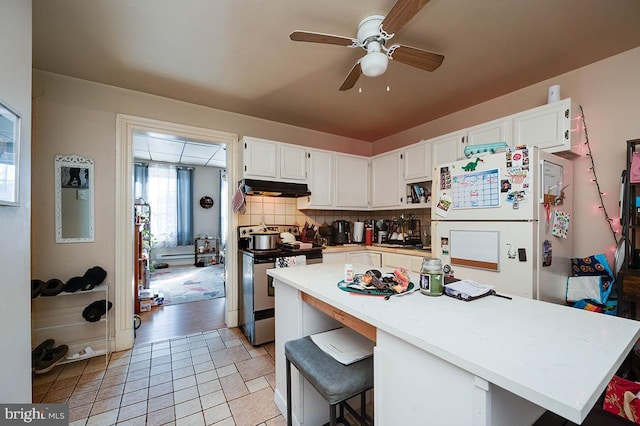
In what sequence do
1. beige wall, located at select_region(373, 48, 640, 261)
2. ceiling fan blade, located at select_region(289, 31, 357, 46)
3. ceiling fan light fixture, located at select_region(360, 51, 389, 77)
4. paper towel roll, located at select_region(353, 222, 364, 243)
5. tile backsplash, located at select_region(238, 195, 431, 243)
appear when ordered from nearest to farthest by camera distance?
1. ceiling fan blade, located at select_region(289, 31, 357, 46)
2. ceiling fan light fixture, located at select_region(360, 51, 389, 77)
3. beige wall, located at select_region(373, 48, 640, 261)
4. tile backsplash, located at select_region(238, 195, 431, 243)
5. paper towel roll, located at select_region(353, 222, 364, 243)

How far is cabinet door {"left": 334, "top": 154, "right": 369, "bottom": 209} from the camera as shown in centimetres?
357

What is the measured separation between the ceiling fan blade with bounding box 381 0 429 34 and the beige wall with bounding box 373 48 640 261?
6.40 feet

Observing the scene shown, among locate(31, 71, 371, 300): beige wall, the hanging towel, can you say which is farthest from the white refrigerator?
locate(31, 71, 371, 300): beige wall

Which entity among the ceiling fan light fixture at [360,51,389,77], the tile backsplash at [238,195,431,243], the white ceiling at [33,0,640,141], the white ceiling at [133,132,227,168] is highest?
the white ceiling at [133,132,227,168]

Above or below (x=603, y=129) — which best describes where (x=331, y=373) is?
below

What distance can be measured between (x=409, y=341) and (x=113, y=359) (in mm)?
2801

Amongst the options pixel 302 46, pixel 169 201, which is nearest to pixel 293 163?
pixel 302 46

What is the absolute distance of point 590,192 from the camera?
2.18 m

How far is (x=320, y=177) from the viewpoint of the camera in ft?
11.3

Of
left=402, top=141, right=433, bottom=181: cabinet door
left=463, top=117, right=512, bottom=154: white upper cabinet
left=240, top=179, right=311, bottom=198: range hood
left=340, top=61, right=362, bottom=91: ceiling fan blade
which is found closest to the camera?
left=340, top=61, right=362, bottom=91: ceiling fan blade

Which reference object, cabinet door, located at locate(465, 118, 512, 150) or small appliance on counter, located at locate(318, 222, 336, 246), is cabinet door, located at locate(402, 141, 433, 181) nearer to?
cabinet door, located at locate(465, 118, 512, 150)

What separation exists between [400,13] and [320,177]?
2.23 meters

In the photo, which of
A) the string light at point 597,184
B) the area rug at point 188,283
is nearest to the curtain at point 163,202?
the area rug at point 188,283

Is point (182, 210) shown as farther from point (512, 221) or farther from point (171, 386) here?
point (512, 221)
